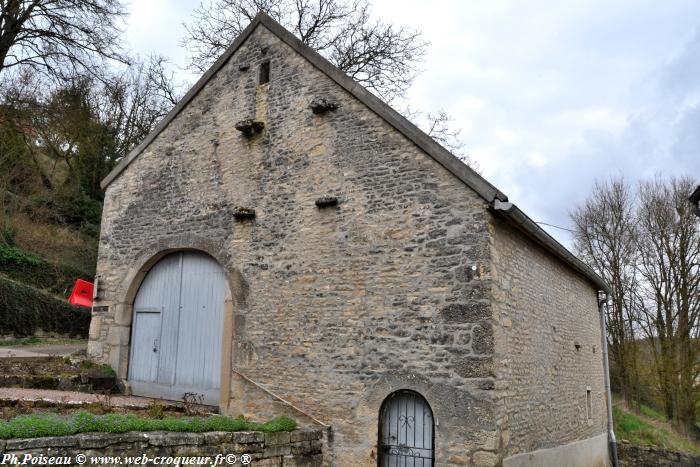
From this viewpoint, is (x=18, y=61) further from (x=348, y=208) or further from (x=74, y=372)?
(x=348, y=208)

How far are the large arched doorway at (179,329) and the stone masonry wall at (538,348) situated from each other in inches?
197

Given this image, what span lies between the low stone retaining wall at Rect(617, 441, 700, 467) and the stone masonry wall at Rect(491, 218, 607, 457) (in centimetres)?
177

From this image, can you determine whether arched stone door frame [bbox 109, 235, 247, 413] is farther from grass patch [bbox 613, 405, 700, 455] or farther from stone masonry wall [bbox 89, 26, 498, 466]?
grass patch [bbox 613, 405, 700, 455]

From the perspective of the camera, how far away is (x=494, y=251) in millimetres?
7555

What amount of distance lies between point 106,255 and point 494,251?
8382 mm

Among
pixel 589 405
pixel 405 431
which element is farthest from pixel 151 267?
pixel 589 405

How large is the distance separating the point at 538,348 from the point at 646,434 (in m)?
9.90

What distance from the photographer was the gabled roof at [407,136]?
24.6 ft

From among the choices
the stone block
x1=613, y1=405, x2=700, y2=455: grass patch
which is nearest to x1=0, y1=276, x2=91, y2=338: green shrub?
the stone block

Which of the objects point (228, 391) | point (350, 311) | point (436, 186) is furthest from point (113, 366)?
point (436, 186)

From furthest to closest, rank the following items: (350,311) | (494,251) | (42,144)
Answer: (42,144) → (350,311) → (494,251)

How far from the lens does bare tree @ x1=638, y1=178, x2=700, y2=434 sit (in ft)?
65.7

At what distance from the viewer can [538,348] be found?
8.91 meters

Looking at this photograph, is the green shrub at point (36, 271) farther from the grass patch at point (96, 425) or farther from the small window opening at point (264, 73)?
the grass patch at point (96, 425)
